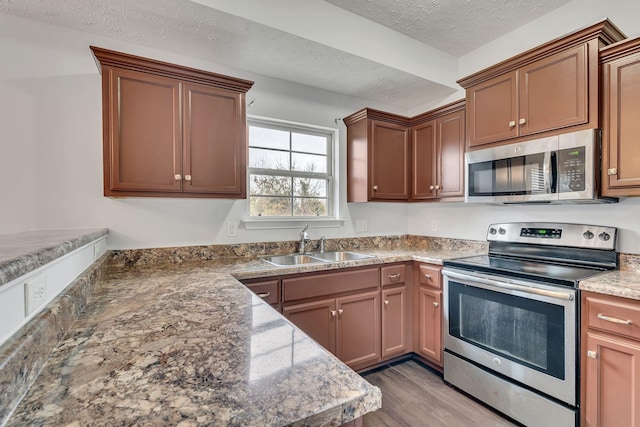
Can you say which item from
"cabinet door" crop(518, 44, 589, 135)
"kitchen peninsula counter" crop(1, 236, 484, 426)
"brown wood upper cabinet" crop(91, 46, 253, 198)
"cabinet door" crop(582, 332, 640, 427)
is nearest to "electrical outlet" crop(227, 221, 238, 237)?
"brown wood upper cabinet" crop(91, 46, 253, 198)

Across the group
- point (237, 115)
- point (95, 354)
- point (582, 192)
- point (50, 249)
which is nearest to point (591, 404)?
point (582, 192)

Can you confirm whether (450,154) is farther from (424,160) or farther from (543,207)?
(543,207)

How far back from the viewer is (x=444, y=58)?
278 centimetres

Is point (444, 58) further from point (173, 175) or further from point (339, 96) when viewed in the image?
point (173, 175)

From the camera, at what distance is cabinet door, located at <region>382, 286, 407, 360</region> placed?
7.97 ft

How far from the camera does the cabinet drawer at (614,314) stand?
55.2 inches

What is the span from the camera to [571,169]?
181cm

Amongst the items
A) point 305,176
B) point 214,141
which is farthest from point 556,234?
point 214,141

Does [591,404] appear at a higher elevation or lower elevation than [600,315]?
lower

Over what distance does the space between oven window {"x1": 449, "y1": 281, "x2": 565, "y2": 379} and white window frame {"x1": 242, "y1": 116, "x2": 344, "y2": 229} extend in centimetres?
125

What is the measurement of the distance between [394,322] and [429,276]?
18.9 inches

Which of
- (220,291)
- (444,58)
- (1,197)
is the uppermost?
(444,58)

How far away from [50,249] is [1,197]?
1.46m

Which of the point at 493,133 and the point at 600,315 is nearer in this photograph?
the point at 600,315
